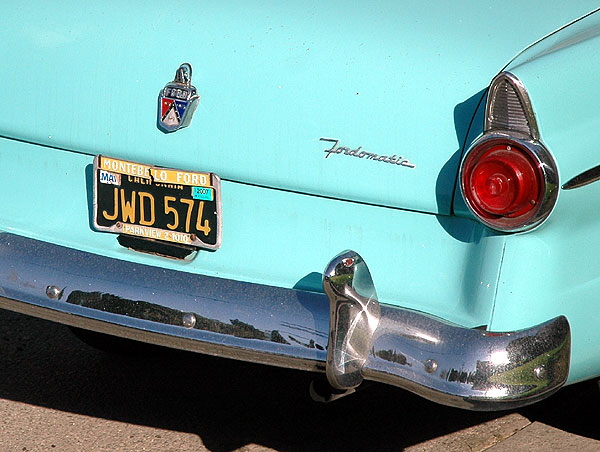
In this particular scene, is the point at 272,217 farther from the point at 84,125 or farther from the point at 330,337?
the point at 84,125

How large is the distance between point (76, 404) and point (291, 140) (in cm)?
143

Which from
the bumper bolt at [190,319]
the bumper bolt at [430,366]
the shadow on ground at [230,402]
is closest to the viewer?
the bumper bolt at [430,366]

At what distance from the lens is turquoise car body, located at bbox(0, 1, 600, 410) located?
2.52 m

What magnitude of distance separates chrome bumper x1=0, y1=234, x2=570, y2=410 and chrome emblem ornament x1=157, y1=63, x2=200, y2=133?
39cm

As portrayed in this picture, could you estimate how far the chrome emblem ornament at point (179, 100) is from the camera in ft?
8.84

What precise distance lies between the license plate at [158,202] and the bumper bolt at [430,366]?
0.65 meters

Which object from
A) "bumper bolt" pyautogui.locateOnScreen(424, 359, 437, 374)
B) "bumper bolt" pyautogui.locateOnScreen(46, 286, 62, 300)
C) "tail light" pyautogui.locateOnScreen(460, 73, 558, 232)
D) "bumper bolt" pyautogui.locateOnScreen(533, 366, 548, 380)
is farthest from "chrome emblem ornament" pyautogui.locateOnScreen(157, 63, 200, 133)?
"bumper bolt" pyautogui.locateOnScreen(533, 366, 548, 380)

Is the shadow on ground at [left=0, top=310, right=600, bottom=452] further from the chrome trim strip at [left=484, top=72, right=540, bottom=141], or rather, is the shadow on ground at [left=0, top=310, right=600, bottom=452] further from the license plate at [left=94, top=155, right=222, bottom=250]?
the chrome trim strip at [left=484, top=72, right=540, bottom=141]

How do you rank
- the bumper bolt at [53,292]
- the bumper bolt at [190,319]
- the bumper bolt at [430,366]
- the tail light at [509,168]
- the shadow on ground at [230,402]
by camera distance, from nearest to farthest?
1. the tail light at [509,168]
2. the bumper bolt at [430,366]
3. the bumper bolt at [190,319]
4. the bumper bolt at [53,292]
5. the shadow on ground at [230,402]

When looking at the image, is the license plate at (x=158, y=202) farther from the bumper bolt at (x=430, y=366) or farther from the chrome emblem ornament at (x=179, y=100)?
the bumper bolt at (x=430, y=366)

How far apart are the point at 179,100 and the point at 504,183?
862mm

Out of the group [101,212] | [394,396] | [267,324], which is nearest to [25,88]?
[101,212]

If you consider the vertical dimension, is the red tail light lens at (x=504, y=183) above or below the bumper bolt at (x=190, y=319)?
above

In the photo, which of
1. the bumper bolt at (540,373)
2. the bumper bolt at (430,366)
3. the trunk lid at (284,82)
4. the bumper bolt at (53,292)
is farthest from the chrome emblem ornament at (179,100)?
the bumper bolt at (540,373)
